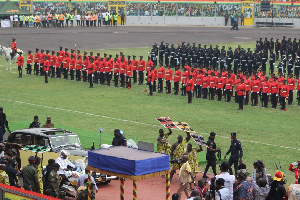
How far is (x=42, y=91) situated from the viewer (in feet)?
127

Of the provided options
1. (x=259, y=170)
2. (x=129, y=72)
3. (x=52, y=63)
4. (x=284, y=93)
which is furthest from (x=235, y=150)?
(x=52, y=63)

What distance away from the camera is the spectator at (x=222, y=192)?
15.1 m

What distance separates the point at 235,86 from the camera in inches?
1385

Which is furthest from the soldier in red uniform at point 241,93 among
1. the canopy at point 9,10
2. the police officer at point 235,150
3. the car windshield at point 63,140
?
the canopy at point 9,10

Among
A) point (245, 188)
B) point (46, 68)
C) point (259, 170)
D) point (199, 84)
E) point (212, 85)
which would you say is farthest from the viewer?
point (46, 68)

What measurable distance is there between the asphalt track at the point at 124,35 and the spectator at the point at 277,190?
42.5 metres

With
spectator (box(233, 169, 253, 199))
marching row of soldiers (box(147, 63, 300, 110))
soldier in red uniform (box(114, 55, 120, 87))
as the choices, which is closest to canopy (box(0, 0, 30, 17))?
soldier in red uniform (box(114, 55, 120, 87))

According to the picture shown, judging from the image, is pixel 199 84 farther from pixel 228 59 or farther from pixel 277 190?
pixel 277 190

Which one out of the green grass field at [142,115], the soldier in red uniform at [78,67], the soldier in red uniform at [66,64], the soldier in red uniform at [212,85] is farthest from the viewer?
the soldier in red uniform at [66,64]

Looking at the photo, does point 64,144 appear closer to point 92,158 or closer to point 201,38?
point 92,158

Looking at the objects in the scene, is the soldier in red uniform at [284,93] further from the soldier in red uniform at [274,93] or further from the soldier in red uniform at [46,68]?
the soldier in red uniform at [46,68]

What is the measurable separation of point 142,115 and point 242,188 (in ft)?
54.4

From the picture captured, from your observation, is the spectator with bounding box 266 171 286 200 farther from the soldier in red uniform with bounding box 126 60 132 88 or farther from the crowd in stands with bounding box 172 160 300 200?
the soldier in red uniform with bounding box 126 60 132 88

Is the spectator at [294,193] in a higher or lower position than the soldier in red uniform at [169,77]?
higher
